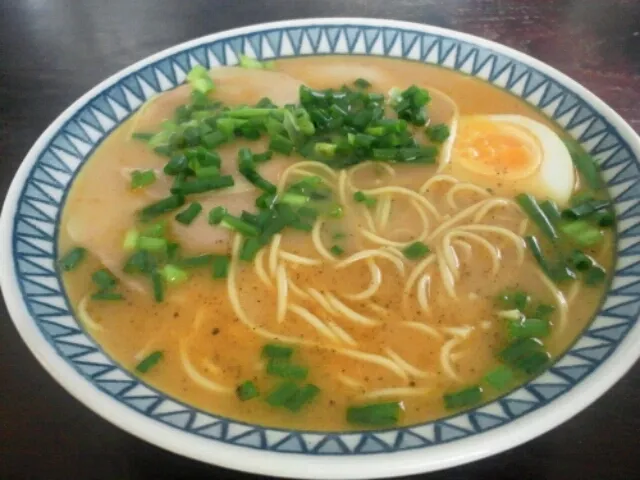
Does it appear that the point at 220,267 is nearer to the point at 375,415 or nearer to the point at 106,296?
the point at 106,296

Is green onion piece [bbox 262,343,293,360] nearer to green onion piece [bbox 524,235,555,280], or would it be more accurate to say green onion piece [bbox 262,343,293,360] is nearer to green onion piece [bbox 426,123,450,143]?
green onion piece [bbox 524,235,555,280]

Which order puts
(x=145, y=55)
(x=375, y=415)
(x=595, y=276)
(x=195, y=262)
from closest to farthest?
(x=375, y=415) < (x=595, y=276) < (x=195, y=262) < (x=145, y=55)

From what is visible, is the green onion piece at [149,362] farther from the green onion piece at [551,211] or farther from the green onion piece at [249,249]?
the green onion piece at [551,211]

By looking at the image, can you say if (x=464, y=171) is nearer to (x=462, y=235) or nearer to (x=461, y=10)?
(x=462, y=235)

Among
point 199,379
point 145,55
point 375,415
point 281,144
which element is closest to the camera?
point 375,415

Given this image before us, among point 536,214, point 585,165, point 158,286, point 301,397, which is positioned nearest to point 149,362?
point 158,286

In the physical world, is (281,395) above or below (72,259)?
below

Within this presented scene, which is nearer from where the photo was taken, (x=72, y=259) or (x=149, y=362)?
(x=149, y=362)

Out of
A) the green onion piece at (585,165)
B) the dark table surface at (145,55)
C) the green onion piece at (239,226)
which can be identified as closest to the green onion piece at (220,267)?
the green onion piece at (239,226)

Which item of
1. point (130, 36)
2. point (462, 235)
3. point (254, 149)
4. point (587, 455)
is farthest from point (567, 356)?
point (130, 36)
